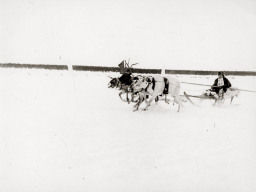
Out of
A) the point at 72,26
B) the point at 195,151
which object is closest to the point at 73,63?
the point at 72,26

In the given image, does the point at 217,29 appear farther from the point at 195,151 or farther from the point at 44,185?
the point at 44,185

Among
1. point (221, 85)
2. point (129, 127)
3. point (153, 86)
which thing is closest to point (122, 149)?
point (129, 127)

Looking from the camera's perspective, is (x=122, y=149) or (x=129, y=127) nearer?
(x=122, y=149)

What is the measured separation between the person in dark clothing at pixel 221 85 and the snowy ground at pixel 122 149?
93 centimetres

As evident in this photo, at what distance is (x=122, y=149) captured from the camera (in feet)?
16.3

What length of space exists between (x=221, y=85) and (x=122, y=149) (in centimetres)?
452

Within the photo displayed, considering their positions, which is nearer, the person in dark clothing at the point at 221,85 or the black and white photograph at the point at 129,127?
the black and white photograph at the point at 129,127

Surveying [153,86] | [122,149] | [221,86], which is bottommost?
[122,149]

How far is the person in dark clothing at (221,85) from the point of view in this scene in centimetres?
826

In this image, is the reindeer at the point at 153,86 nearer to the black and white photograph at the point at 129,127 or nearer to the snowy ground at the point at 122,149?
the black and white photograph at the point at 129,127

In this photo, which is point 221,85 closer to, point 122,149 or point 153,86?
point 153,86

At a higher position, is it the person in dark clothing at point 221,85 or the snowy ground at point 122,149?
the person in dark clothing at point 221,85

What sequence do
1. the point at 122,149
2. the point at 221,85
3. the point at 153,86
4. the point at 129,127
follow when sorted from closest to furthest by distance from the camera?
the point at 122,149
the point at 129,127
the point at 153,86
the point at 221,85

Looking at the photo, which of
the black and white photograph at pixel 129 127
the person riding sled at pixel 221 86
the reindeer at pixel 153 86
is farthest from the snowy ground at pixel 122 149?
the person riding sled at pixel 221 86
